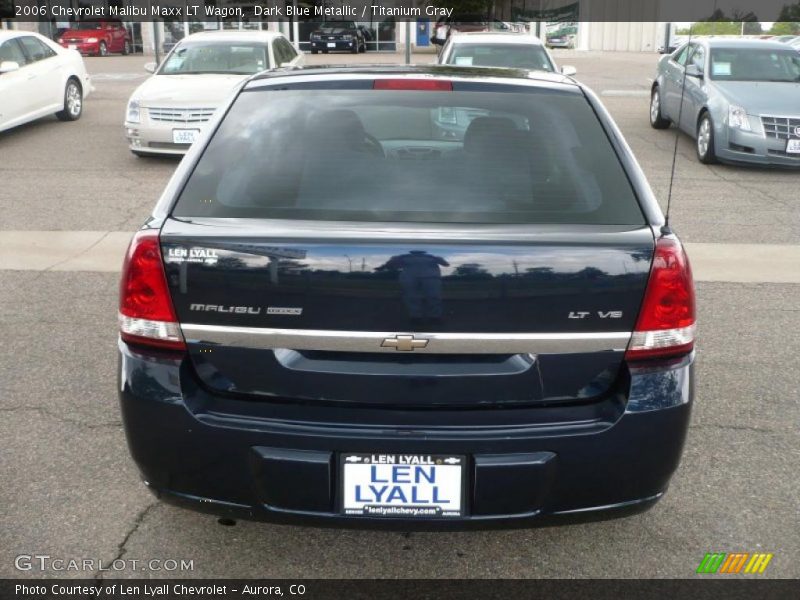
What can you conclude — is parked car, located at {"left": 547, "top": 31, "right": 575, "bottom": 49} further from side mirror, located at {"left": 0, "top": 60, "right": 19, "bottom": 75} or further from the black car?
the black car

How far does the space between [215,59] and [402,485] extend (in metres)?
10.7

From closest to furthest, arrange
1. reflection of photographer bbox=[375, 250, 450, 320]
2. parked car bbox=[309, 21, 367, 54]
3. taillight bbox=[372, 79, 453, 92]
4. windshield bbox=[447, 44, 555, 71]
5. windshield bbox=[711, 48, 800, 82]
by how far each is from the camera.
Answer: reflection of photographer bbox=[375, 250, 450, 320] < taillight bbox=[372, 79, 453, 92] < windshield bbox=[711, 48, 800, 82] < windshield bbox=[447, 44, 555, 71] < parked car bbox=[309, 21, 367, 54]

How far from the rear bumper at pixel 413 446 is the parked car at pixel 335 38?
124 feet

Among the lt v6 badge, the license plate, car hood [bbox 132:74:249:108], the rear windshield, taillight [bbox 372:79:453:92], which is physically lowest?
the license plate

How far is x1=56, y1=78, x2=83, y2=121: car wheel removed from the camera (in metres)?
14.5

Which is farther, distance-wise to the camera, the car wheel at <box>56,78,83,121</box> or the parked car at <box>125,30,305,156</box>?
the car wheel at <box>56,78,83,121</box>

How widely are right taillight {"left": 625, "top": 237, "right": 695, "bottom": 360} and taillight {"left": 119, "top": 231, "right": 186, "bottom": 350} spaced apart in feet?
4.48

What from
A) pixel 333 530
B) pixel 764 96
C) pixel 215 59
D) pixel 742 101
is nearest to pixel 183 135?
pixel 215 59

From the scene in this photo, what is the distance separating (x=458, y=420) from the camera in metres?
2.72

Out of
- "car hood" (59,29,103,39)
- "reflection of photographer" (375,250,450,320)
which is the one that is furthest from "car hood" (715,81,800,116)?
"car hood" (59,29,103,39)

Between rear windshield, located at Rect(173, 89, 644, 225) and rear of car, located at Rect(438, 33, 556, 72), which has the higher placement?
rear windshield, located at Rect(173, 89, 644, 225)

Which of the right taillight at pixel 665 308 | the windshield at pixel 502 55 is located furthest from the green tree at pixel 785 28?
the right taillight at pixel 665 308

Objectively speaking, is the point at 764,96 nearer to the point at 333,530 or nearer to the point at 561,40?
the point at 333,530
